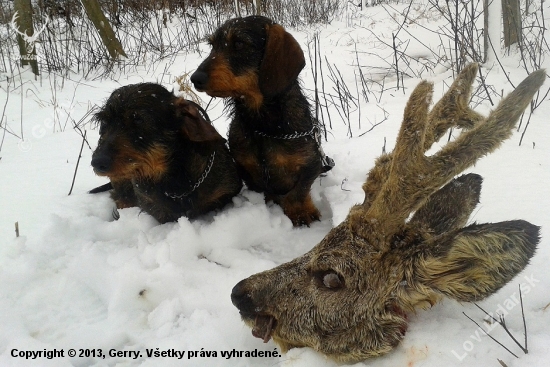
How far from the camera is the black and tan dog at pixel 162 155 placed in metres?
2.89

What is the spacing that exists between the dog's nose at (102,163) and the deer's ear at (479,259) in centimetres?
202

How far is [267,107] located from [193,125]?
59 centimetres

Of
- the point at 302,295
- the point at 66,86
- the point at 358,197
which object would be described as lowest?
the point at 66,86

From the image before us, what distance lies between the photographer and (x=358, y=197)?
A: 335cm

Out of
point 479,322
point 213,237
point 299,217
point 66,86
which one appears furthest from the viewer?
point 66,86

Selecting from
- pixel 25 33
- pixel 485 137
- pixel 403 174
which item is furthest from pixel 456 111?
pixel 25 33

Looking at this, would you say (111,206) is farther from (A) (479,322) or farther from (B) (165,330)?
(A) (479,322)

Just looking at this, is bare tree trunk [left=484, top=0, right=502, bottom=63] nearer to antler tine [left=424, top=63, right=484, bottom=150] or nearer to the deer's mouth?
antler tine [left=424, top=63, right=484, bottom=150]

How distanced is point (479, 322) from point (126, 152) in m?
2.28

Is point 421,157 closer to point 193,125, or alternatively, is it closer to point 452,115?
point 452,115

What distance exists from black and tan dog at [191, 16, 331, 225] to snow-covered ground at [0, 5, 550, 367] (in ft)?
0.85

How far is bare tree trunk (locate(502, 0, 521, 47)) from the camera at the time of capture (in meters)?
5.95

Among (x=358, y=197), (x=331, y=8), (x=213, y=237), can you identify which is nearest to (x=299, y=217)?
(x=358, y=197)

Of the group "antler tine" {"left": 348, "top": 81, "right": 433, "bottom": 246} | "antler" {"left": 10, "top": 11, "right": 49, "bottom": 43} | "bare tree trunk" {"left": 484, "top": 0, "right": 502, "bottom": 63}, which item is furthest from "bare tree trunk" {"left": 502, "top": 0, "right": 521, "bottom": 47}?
"antler" {"left": 10, "top": 11, "right": 49, "bottom": 43}
